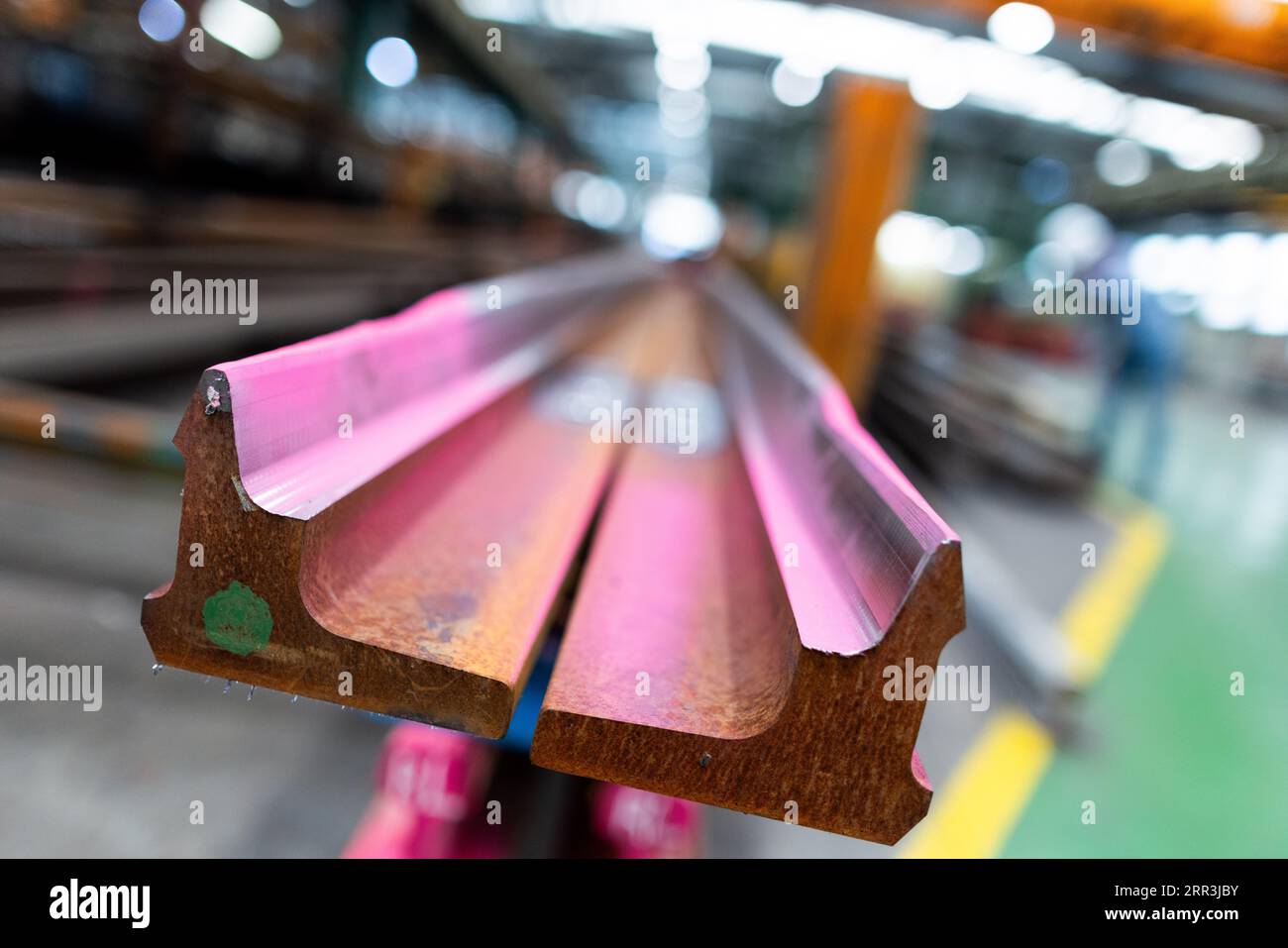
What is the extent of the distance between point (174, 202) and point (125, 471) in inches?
142

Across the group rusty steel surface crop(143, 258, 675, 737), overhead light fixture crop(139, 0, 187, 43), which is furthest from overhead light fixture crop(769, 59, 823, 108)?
rusty steel surface crop(143, 258, 675, 737)

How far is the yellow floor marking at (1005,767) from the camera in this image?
7.13ft

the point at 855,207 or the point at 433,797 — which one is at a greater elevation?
the point at 855,207

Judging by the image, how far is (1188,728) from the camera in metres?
2.87

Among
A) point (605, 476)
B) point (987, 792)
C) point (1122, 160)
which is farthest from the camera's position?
point (1122, 160)

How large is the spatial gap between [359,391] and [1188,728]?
3188mm

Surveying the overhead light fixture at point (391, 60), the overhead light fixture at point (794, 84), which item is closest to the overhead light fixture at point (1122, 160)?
the overhead light fixture at point (794, 84)

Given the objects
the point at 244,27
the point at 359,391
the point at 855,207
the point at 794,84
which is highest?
the point at 244,27

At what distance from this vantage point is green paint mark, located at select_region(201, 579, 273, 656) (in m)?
0.73

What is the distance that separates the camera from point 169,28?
5.06m

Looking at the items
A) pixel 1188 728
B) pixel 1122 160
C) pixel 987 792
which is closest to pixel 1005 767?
pixel 987 792

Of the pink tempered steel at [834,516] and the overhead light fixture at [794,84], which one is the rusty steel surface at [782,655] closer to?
the pink tempered steel at [834,516]

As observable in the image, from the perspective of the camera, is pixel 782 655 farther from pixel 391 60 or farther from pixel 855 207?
→ pixel 391 60

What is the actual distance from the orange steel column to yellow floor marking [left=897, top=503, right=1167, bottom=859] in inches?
67.0
